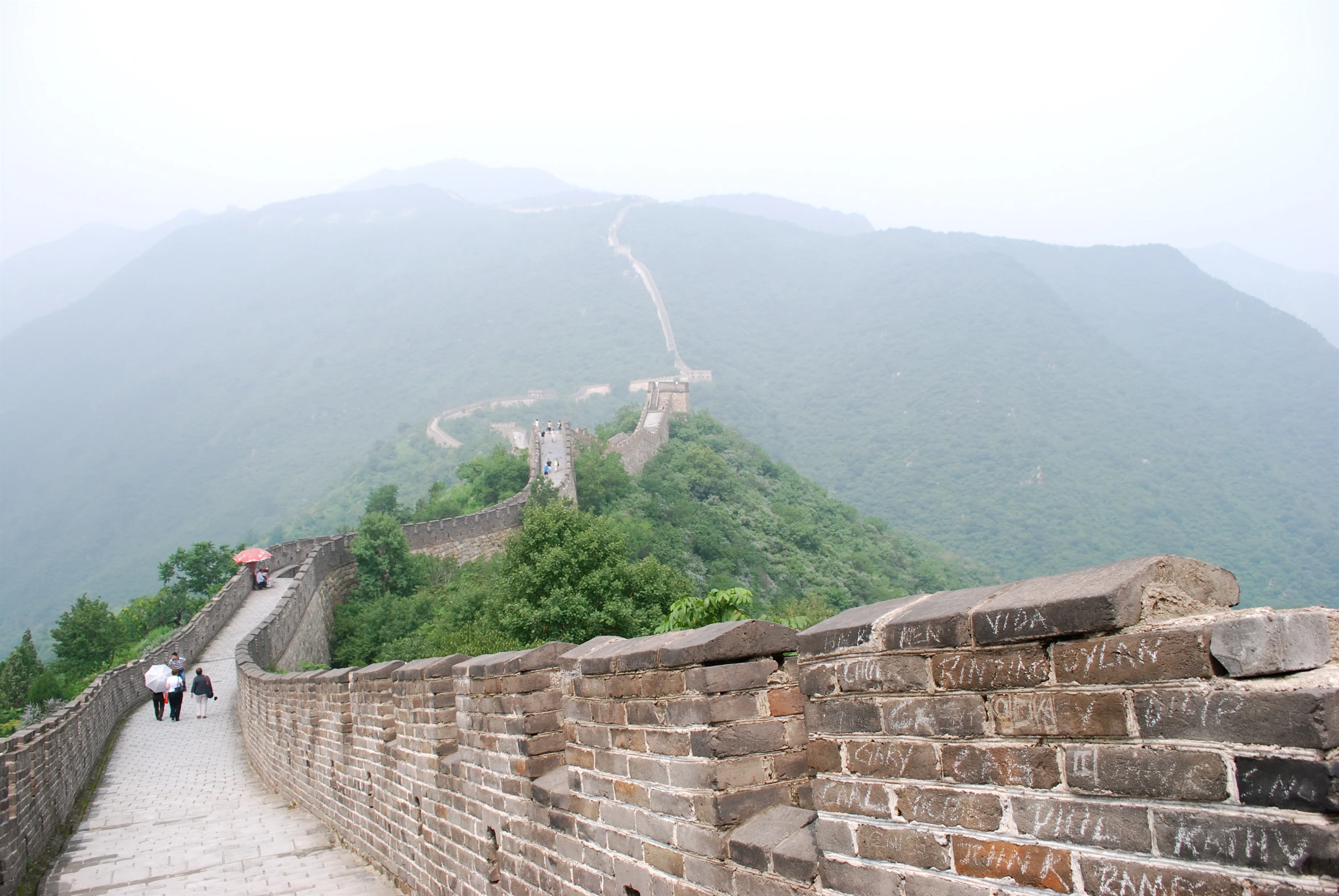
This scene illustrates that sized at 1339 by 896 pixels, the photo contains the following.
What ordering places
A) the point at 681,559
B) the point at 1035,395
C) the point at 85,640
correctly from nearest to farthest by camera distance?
the point at 85,640 → the point at 681,559 → the point at 1035,395

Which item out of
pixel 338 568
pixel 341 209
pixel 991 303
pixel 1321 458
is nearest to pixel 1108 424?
pixel 1321 458

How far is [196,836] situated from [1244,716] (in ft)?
30.9

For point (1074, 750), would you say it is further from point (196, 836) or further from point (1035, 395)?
point (1035, 395)

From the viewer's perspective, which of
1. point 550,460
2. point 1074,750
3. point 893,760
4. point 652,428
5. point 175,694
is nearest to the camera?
point 1074,750

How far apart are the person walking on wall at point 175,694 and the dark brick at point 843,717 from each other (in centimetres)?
1602

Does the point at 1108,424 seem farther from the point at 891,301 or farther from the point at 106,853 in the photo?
the point at 106,853

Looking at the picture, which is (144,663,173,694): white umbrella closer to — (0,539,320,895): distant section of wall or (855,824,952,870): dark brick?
(0,539,320,895): distant section of wall

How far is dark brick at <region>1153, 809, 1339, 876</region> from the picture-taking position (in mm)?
1404

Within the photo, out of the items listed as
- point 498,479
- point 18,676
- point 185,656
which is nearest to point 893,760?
point 185,656

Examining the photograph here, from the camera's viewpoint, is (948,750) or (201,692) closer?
(948,750)

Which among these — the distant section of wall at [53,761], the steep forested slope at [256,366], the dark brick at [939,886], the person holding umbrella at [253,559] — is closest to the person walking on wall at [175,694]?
the distant section of wall at [53,761]

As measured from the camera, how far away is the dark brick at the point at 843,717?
2131 millimetres

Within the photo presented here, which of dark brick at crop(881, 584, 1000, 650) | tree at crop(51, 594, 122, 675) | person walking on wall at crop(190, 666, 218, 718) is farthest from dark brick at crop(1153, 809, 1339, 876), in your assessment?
tree at crop(51, 594, 122, 675)

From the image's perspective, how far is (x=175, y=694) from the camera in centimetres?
1540
